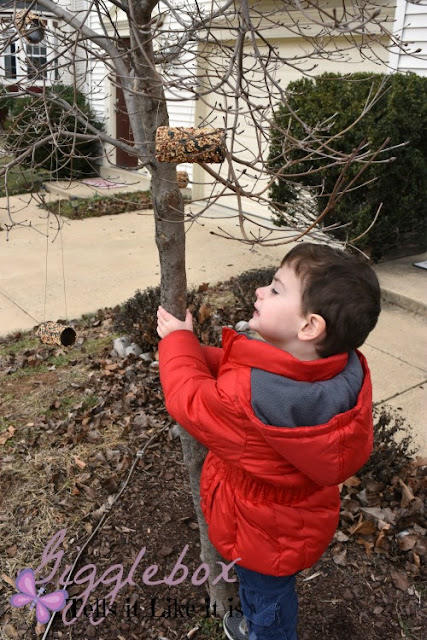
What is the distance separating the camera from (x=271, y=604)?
1897 millimetres

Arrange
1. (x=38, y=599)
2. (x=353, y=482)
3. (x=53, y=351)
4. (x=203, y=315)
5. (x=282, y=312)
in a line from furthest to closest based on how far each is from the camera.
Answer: (x=53, y=351), (x=203, y=315), (x=353, y=482), (x=38, y=599), (x=282, y=312)

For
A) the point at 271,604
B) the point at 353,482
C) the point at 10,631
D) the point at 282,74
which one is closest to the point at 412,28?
the point at 282,74

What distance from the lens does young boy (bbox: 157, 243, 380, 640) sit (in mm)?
1582

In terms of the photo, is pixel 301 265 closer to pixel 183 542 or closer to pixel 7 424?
pixel 183 542

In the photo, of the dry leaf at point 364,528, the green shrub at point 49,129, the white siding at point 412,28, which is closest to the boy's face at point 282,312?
the green shrub at point 49,129

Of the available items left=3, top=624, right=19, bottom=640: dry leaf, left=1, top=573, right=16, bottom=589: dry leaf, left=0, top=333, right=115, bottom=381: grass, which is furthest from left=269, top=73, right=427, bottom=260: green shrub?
left=3, top=624, right=19, bottom=640: dry leaf

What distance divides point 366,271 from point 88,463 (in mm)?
2203

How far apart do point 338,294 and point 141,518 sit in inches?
69.7

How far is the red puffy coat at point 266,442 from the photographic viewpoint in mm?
1577

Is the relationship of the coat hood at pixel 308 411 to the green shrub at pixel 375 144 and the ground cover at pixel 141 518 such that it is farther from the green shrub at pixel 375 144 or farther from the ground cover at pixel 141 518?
the green shrub at pixel 375 144

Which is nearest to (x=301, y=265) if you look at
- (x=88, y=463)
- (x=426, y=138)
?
(x=88, y=463)

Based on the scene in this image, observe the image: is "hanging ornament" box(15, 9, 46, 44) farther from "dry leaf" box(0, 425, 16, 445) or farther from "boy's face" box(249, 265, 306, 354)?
"dry leaf" box(0, 425, 16, 445)

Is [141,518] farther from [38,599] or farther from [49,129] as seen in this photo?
[49,129]

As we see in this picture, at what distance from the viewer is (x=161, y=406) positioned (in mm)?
3787
